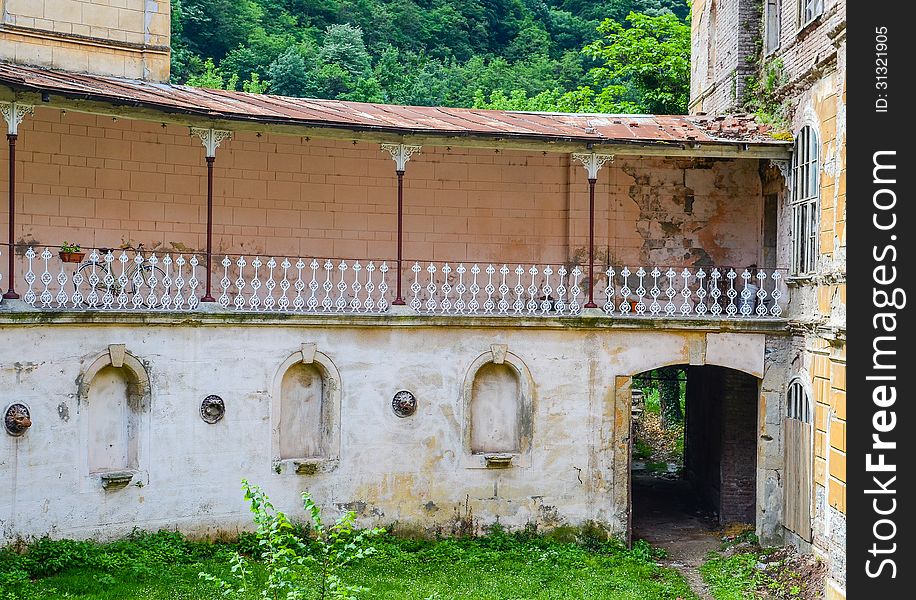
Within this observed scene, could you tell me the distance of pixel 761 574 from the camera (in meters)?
18.3

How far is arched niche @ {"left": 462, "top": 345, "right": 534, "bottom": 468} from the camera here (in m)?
19.5

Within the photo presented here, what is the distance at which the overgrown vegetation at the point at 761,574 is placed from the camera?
17.4 meters

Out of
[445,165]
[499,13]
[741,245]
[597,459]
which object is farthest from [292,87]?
[597,459]

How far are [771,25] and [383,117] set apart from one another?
795cm

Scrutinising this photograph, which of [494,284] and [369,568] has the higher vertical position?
[494,284]

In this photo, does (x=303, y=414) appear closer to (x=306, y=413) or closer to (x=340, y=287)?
(x=306, y=413)

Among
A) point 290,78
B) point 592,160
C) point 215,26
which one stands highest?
point 215,26

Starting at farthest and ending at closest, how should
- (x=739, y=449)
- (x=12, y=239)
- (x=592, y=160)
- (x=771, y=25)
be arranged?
(x=739, y=449)
(x=771, y=25)
(x=592, y=160)
(x=12, y=239)

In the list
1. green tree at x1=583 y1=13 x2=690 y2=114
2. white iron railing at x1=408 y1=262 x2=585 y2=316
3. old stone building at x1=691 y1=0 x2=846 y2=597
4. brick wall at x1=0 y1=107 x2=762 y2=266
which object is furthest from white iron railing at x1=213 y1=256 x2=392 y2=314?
green tree at x1=583 y1=13 x2=690 y2=114

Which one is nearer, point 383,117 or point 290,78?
point 383,117

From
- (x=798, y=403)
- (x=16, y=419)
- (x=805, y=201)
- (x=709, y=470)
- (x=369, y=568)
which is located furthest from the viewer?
(x=709, y=470)

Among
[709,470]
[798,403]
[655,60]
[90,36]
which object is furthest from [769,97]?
[655,60]

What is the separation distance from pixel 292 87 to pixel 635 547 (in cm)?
2720

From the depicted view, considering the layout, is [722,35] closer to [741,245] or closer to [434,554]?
[741,245]
